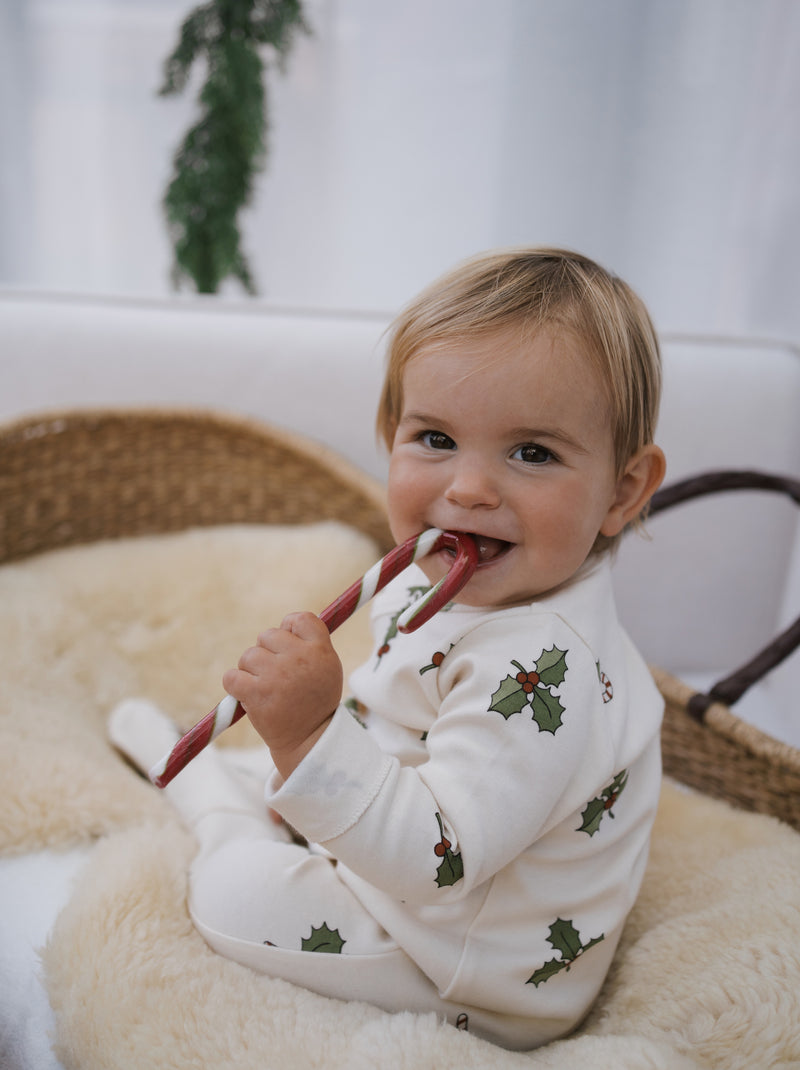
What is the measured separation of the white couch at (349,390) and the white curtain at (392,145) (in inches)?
18.4

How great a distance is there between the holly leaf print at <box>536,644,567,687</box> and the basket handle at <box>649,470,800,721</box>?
355 millimetres

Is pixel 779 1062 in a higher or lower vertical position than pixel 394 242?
lower

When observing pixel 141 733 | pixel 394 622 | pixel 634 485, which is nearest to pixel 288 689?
pixel 394 622

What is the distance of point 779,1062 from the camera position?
53 centimetres

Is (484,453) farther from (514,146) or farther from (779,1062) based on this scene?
(514,146)

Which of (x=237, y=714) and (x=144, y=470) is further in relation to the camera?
(x=144, y=470)

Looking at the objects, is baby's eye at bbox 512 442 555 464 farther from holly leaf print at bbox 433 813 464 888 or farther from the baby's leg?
the baby's leg

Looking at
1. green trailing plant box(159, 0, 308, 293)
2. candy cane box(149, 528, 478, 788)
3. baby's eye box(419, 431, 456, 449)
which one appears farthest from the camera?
Result: green trailing plant box(159, 0, 308, 293)

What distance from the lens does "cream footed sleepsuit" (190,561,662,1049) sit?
1.67ft

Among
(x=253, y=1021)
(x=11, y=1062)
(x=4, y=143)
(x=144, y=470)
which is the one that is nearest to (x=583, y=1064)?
(x=253, y=1021)

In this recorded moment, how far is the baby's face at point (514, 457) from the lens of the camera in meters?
0.56

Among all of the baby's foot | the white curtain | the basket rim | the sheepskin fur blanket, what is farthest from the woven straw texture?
the white curtain

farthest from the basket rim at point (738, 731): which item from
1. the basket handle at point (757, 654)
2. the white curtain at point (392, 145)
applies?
the white curtain at point (392, 145)

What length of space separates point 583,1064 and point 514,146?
6.15ft
